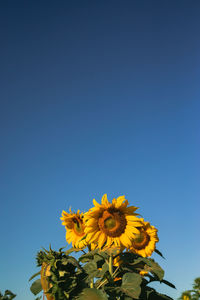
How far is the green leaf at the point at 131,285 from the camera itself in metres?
4.14

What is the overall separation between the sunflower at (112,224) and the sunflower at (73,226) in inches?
33.7

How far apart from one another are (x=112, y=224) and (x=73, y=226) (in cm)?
137

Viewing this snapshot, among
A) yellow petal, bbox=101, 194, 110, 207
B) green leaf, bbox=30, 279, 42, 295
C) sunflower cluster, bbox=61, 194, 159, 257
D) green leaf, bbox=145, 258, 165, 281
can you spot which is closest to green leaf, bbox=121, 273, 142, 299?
green leaf, bbox=145, 258, 165, 281

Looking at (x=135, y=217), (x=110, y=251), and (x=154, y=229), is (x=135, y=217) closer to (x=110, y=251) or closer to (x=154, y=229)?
(x=110, y=251)

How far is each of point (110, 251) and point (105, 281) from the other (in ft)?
1.68

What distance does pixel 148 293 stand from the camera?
193 inches

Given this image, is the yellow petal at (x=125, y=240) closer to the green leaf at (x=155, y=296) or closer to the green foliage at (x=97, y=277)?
the green foliage at (x=97, y=277)

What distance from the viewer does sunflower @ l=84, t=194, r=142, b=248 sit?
18.7ft

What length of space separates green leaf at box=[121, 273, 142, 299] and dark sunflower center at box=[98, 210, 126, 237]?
1198 mm

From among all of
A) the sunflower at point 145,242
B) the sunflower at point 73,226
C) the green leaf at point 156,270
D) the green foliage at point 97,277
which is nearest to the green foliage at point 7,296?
the green foliage at point 97,277

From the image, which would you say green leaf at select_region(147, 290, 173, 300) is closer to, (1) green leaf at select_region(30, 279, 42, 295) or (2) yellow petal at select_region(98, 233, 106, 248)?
(2) yellow petal at select_region(98, 233, 106, 248)

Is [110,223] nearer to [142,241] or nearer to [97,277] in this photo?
[97,277]

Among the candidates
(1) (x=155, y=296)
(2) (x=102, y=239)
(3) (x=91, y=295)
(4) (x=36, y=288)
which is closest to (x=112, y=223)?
(2) (x=102, y=239)

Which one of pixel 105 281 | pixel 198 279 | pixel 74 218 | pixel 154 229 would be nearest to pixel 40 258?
pixel 105 281
